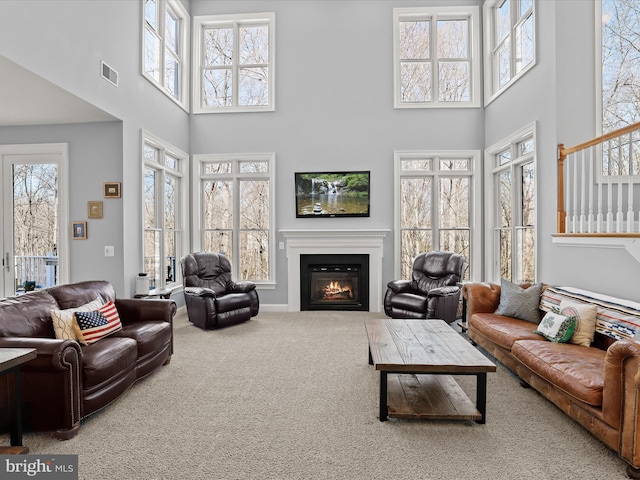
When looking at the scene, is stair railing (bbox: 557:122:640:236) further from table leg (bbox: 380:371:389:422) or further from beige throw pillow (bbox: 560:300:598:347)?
table leg (bbox: 380:371:389:422)

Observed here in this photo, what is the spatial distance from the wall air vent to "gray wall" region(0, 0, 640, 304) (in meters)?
0.08

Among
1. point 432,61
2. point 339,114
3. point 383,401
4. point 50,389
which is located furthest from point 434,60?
point 50,389

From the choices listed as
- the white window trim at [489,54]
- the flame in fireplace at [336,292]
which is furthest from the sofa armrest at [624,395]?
the white window trim at [489,54]

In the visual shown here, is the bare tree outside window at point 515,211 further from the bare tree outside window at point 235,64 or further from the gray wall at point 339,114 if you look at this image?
the bare tree outside window at point 235,64

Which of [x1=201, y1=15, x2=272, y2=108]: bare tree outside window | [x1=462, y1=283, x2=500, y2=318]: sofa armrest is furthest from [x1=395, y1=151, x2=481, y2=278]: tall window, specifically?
[x1=201, y1=15, x2=272, y2=108]: bare tree outside window

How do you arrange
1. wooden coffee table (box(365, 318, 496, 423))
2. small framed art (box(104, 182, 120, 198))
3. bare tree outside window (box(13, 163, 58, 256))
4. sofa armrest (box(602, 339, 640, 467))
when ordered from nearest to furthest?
sofa armrest (box(602, 339, 640, 467)) → wooden coffee table (box(365, 318, 496, 423)) → small framed art (box(104, 182, 120, 198)) → bare tree outside window (box(13, 163, 58, 256))

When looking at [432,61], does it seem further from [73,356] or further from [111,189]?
[73,356]

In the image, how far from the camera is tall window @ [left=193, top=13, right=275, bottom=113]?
21.0 ft

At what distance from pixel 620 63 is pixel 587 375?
352 cm

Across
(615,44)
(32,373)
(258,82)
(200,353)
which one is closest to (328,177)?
(258,82)

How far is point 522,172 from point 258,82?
4.46 m

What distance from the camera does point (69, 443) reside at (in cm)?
230

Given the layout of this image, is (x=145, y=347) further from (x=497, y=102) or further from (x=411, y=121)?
(x=497, y=102)

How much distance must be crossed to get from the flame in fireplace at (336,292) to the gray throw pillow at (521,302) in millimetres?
2691
